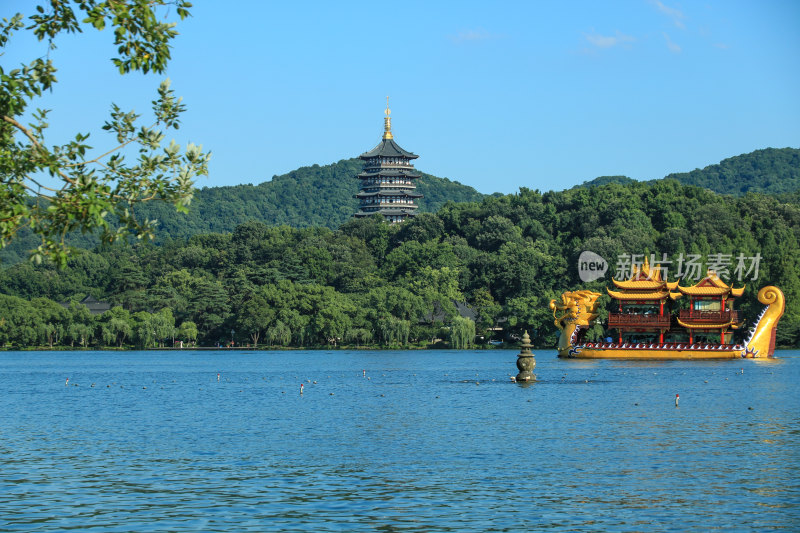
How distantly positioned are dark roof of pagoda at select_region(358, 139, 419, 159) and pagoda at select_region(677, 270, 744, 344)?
262 ft

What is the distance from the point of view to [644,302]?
72250 mm

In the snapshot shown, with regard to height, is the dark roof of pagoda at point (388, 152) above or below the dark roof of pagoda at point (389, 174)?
above

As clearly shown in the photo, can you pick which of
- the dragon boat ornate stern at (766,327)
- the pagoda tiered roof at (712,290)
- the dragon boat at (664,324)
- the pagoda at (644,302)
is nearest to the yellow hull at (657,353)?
the dragon boat at (664,324)

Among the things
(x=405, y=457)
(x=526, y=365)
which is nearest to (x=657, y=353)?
(x=526, y=365)

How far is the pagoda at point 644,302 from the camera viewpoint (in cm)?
7162

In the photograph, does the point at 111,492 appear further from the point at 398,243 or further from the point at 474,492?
the point at 398,243

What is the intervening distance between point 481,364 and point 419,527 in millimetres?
51433

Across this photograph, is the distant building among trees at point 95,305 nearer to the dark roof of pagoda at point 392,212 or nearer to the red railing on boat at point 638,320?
the dark roof of pagoda at point 392,212

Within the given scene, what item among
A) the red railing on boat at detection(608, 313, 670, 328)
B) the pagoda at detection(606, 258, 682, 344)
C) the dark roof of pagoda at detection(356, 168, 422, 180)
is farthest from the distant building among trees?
the pagoda at detection(606, 258, 682, 344)

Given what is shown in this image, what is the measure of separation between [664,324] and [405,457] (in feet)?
169

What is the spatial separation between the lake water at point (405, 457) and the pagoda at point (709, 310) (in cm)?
2284

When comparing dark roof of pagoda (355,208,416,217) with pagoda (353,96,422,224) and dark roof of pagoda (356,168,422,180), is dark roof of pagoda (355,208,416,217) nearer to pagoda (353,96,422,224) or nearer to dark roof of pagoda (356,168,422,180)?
pagoda (353,96,422,224)

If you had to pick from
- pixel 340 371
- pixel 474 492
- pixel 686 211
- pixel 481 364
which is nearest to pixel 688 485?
pixel 474 492

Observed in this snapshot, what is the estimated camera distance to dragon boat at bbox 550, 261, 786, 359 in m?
68.9
